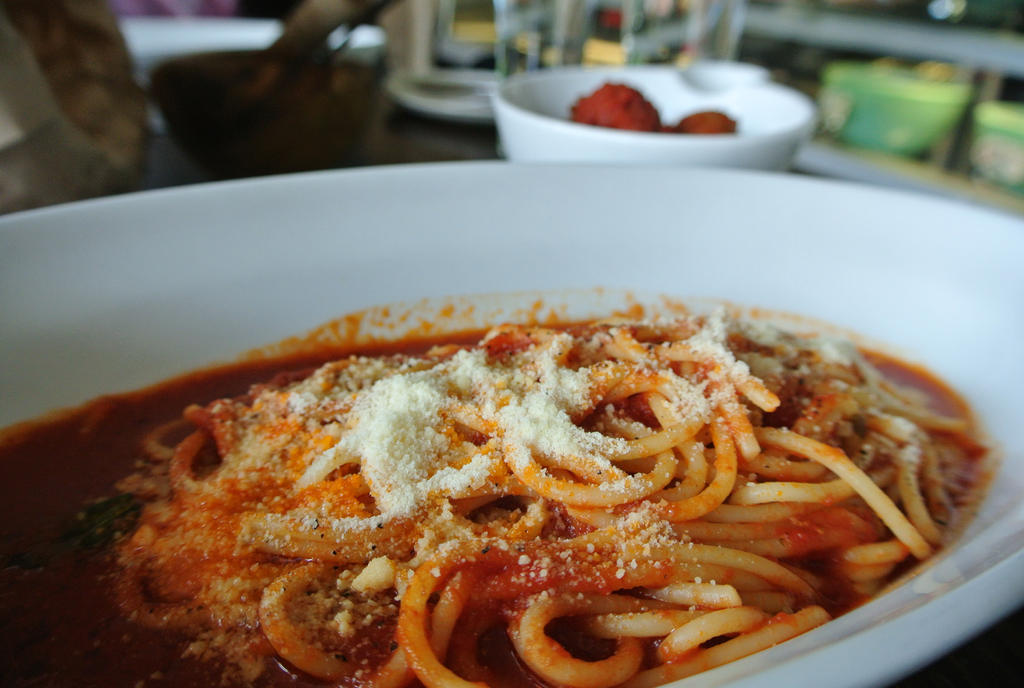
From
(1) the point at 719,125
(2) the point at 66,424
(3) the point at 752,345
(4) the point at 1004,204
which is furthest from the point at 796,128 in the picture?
(4) the point at 1004,204

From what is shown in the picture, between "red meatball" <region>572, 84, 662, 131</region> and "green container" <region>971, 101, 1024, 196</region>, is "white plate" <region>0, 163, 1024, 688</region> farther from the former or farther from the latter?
"green container" <region>971, 101, 1024, 196</region>

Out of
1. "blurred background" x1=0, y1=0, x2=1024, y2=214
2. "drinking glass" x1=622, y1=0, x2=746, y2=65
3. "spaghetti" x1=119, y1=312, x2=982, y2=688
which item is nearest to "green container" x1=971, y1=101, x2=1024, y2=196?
"blurred background" x1=0, y1=0, x2=1024, y2=214

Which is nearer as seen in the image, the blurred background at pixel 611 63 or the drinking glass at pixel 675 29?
the blurred background at pixel 611 63

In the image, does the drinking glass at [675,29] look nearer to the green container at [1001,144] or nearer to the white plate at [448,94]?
the white plate at [448,94]

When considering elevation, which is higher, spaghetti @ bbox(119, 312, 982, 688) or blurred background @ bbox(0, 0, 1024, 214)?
blurred background @ bbox(0, 0, 1024, 214)

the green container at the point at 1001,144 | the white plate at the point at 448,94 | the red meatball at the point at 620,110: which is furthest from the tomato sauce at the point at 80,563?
the green container at the point at 1001,144

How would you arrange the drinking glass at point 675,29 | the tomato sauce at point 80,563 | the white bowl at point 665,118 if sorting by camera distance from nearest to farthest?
the tomato sauce at point 80,563 → the white bowl at point 665,118 → the drinking glass at point 675,29

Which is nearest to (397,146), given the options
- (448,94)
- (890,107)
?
(448,94)
